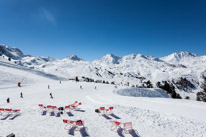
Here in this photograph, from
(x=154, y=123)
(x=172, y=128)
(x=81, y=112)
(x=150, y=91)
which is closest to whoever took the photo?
(x=172, y=128)

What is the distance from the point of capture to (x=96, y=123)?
12.0m

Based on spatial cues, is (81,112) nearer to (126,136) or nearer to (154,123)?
(126,136)

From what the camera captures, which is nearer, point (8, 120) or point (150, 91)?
point (8, 120)

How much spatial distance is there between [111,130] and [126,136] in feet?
4.76

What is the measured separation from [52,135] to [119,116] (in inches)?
300

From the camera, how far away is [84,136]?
9.79 m

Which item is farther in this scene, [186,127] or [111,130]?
[186,127]

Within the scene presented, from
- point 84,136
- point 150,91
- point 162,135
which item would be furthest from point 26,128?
point 150,91

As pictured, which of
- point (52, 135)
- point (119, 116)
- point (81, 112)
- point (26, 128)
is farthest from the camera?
point (81, 112)

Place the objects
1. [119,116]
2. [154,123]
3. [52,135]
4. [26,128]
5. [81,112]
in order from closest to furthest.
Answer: [52,135], [26,128], [154,123], [119,116], [81,112]

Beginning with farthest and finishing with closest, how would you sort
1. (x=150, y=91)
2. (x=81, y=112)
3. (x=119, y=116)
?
(x=150, y=91) → (x=81, y=112) → (x=119, y=116)

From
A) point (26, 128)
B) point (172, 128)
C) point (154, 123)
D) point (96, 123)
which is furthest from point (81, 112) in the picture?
point (172, 128)

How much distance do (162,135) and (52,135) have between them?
959 centimetres

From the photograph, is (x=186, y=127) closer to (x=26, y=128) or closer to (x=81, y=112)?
(x=81, y=112)
